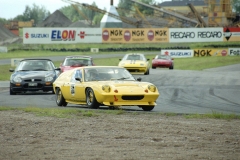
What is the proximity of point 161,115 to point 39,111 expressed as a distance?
2646 mm

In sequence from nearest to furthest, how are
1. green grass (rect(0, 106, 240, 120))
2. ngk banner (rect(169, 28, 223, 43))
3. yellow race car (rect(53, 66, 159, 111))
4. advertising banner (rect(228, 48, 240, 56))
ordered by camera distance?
green grass (rect(0, 106, 240, 120)), yellow race car (rect(53, 66, 159, 111)), advertising banner (rect(228, 48, 240, 56)), ngk banner (rect(169, 28, 223, 43))

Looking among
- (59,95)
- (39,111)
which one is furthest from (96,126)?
(59,95)

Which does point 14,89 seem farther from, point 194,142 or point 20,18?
point 20,18

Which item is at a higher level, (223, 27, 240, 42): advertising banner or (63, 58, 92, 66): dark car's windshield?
(223, 27, 240, 42): advertising banner

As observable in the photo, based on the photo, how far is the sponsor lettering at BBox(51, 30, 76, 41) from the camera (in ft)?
250

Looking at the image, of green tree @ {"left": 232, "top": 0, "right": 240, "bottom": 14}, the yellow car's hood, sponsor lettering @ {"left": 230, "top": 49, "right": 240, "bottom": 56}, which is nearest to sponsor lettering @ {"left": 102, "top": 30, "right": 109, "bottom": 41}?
sponsor lettering @ {"left": 230, "top": 49, "right": 240, "bottom": 56}

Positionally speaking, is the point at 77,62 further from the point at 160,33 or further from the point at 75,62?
the point at 160,33

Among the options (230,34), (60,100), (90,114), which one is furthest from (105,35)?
(90,114)

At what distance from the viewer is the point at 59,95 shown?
16828mm

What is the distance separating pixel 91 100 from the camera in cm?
1509

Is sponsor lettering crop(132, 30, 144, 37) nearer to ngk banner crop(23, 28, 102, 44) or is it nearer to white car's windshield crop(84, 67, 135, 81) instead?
ngk banner crop(23, 28, 102, 44)

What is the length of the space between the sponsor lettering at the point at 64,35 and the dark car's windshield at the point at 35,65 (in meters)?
53.5

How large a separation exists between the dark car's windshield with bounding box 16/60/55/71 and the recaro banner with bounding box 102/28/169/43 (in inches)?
2108

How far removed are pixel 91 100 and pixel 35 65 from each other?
7.89m
